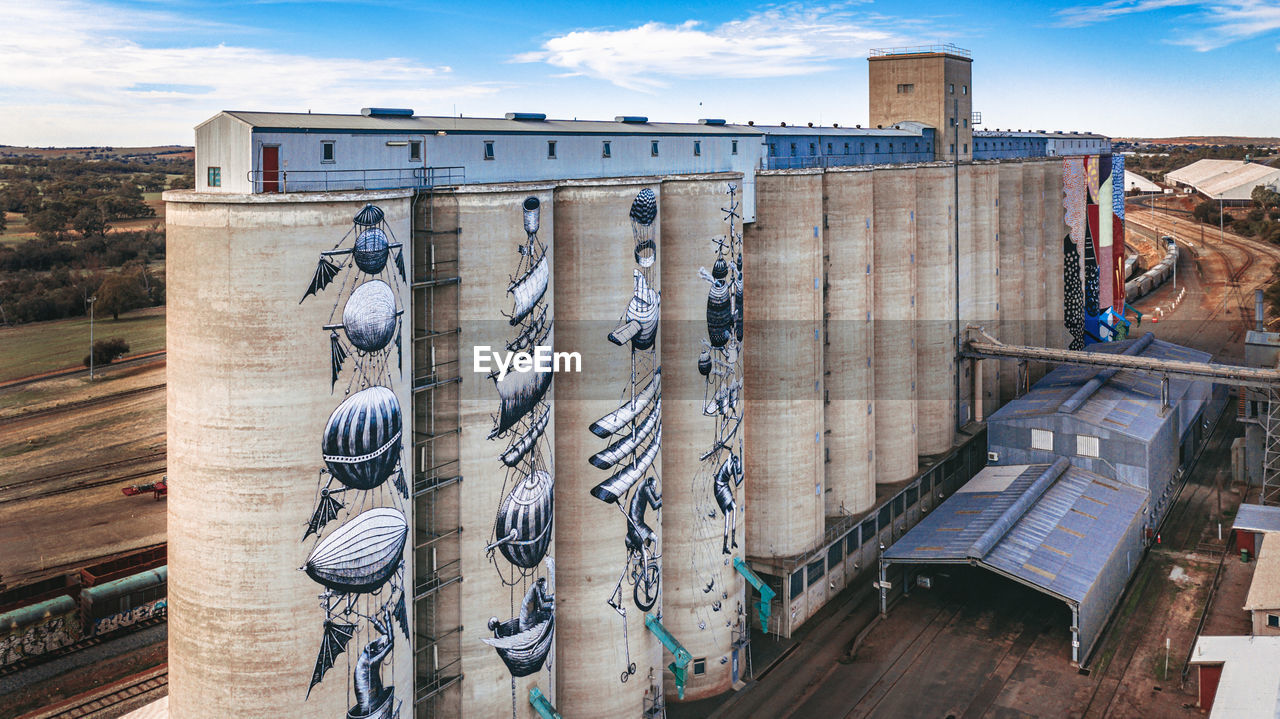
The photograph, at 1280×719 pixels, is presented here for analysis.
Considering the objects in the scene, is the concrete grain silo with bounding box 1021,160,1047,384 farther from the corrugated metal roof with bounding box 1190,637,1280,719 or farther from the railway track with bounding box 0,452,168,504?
the railway track with bounding box 0,452,168,504

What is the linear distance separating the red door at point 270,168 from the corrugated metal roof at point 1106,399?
46.4 m

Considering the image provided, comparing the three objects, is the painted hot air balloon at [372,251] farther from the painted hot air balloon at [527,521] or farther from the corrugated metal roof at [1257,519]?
the corrugated metal roof at [1257,519]

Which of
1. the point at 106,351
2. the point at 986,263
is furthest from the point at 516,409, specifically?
the point at 106,351

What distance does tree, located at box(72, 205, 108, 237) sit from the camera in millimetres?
137000

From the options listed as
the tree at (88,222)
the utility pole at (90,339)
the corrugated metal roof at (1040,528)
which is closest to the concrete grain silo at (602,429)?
the corrugated metal roof at (1040,528)

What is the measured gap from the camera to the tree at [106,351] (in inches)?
4080

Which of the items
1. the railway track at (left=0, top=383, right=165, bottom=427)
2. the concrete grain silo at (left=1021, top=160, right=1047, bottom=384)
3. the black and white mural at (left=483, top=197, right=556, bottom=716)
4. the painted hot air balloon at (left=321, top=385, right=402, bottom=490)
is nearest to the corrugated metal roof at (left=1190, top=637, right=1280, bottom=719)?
the black and white mural at (left=483, top=197, right=556, bottom=716)

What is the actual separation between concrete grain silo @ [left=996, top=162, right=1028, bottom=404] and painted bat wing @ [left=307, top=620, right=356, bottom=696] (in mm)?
56249

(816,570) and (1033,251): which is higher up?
(1033,251)

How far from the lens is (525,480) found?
3272 centimetres

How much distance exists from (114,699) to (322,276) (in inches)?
1012

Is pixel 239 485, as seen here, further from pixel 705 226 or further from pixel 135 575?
pixel 135 575

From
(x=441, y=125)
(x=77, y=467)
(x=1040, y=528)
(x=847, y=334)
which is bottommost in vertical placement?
(x=77, y=467)

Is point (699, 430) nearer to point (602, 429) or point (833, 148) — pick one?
point (602, 429)
